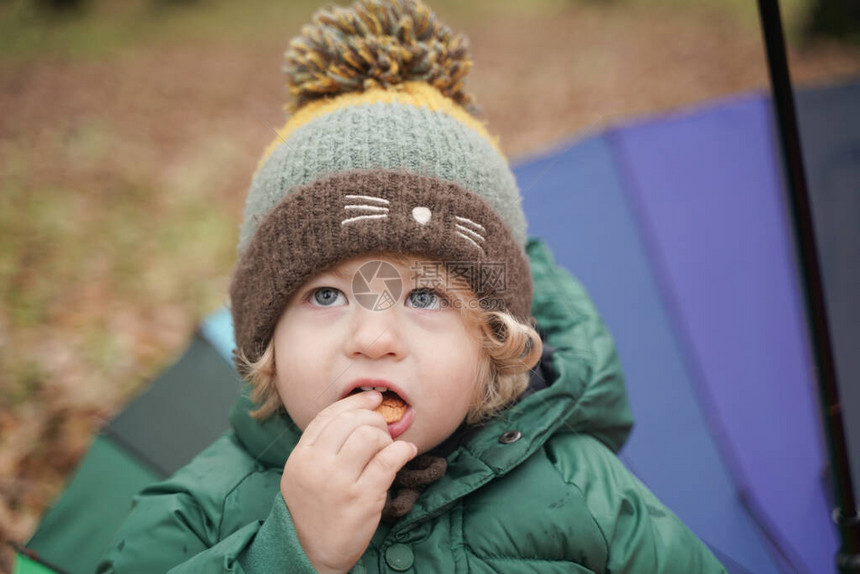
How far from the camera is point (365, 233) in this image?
1.28m

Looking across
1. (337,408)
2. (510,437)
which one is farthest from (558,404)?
(337,408)

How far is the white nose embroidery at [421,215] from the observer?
51.3 inches

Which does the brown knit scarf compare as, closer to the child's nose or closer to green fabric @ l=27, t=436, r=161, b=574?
the child's nose

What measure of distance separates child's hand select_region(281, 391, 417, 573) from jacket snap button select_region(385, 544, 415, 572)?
13 cm

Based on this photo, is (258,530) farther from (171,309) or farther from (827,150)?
(171,309)

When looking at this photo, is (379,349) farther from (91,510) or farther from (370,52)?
(91,510)

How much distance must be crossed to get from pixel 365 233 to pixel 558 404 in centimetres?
59

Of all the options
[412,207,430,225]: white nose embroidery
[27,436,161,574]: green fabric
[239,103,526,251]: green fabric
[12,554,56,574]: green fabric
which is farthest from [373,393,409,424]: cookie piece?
[27,436,161,574]: green fabric

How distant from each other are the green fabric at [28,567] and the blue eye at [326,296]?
2.69 ft

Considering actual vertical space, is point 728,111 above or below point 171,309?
above

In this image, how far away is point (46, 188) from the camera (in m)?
4.66

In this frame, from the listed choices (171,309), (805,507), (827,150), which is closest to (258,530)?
(805,507)

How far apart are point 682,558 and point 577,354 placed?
1.62 ft

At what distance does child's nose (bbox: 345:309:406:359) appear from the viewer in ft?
4.03
